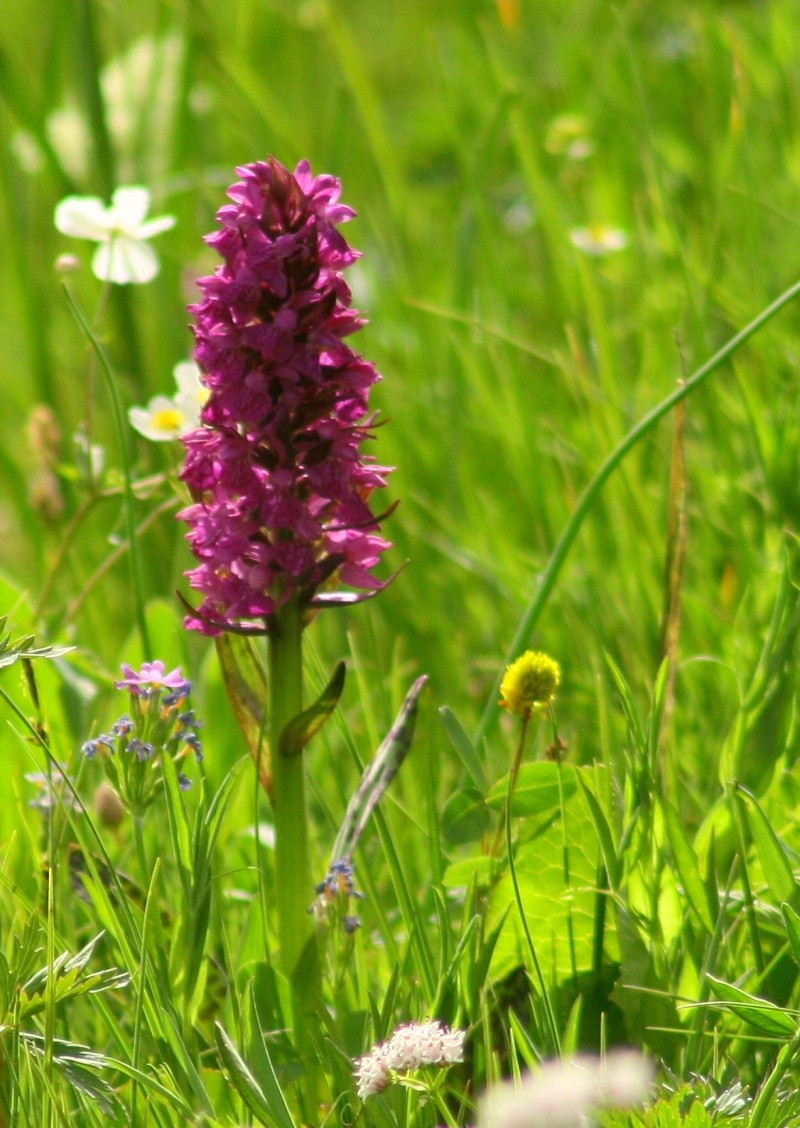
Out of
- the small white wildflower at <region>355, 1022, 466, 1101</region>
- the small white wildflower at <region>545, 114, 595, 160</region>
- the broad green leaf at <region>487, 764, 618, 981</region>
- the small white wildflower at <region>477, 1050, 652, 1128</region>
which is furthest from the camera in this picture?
the small white wildflower at <region>545, 114, 595, 160</region>

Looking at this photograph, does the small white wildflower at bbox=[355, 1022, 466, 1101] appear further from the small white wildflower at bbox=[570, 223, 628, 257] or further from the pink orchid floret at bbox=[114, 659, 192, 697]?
the small white wildflower at bbox=[570, 223, 628, 257]

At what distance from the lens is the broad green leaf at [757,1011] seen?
990 mm

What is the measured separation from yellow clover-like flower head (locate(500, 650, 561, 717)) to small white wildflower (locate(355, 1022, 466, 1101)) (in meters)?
0.32

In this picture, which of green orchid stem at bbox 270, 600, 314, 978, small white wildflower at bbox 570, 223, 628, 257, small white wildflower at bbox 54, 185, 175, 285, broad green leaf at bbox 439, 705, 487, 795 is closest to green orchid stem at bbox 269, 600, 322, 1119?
green orchid stem at bbox 270, 600, 314, 978

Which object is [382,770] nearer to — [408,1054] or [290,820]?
[290,820]

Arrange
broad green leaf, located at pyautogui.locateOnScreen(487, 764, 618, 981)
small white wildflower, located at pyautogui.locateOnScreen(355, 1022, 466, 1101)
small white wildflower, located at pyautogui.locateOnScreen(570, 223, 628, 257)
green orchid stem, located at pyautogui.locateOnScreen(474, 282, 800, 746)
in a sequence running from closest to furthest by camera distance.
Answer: small white wildflower, located at pyautogui.locateOnScreen(355, 1022, 466, 1101) → broad green leaf, located at pyautogui.locateOnScreen(487, 764, 618, 981) → green orchid stem, located at pyautogui.locateOnScreen(474, 282, 800, 746) → small white wildflower, located at pyautogui.locateOnScreen(570, 223, 628, 257)

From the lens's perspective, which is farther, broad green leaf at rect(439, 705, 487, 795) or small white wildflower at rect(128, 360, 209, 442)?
small white wildflower at rect(128, 360, 209, 442)

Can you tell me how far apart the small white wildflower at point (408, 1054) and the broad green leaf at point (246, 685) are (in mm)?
339

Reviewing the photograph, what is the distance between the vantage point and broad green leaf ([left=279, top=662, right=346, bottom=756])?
1135 mm

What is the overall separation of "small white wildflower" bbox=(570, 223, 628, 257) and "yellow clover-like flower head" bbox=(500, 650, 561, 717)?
1613mm

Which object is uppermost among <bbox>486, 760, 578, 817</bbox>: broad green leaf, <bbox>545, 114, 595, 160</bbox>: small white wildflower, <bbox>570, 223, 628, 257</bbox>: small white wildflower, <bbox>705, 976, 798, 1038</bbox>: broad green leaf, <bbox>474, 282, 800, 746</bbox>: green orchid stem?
<bbox>545, 114, 595, 160</bbox>: small white wildflower

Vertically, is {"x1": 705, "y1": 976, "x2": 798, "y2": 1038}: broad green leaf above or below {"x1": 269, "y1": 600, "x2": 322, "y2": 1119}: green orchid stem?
below

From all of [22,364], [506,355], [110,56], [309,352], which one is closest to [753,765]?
[309,352]

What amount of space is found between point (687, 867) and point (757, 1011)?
18cm
